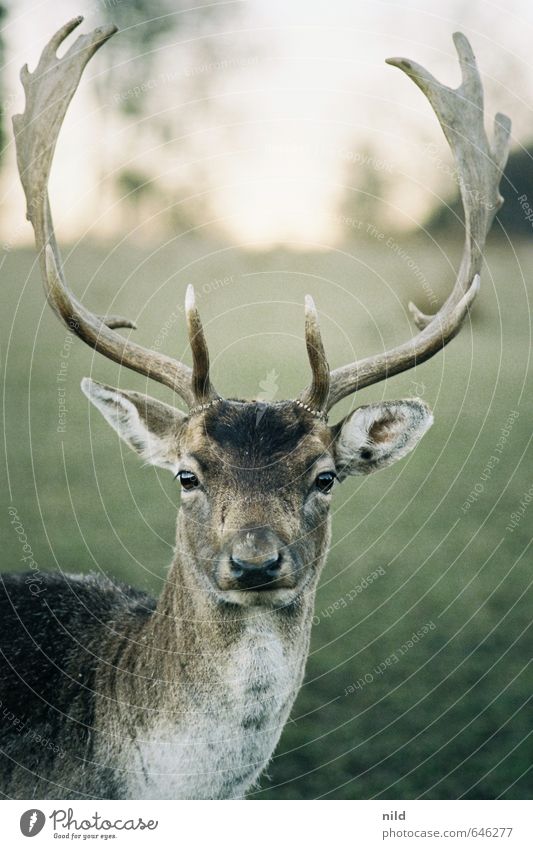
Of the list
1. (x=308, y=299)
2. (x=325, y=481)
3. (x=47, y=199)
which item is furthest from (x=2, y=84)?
(x=325, y=481)

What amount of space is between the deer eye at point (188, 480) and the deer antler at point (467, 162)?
108 cm

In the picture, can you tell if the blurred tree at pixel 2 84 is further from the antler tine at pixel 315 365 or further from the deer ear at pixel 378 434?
the deer ear at pixel 378 434

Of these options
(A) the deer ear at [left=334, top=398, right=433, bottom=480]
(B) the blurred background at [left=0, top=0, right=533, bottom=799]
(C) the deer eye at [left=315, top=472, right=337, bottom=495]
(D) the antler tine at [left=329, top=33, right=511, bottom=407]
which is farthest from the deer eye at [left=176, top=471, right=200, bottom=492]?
(D) the antler tine at [left=329, top=33, right=511, bottom=407]

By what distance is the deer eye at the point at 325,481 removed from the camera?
342 cm

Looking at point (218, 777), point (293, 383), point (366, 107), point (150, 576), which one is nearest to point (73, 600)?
point (218, 777)

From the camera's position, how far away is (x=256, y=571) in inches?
119

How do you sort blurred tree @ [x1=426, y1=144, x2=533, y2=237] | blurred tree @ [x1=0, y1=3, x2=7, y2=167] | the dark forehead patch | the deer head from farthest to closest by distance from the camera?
blurred tree @ [x1=426, y1=144, x2=533, y2=237]
blurred tree @ [x1=0, y1=3, x2=7, y2=167]
the dark forehead patch
the deer head

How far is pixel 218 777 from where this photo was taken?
11.0 feet

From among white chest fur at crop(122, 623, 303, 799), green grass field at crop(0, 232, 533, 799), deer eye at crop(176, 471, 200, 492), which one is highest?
deer eye at crop(176, 471, 200, 492)

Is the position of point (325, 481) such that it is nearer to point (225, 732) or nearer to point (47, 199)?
point (225, 732)

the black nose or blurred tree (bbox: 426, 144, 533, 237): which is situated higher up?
the black nose

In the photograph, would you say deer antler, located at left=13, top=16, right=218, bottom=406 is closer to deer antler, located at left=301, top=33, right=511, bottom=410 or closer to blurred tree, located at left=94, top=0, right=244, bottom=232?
deer antler, located at left=301, top=33, right=511, bottom=410

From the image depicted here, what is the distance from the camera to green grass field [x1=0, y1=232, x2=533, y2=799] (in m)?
4.93

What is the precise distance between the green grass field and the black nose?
4.38 ft
